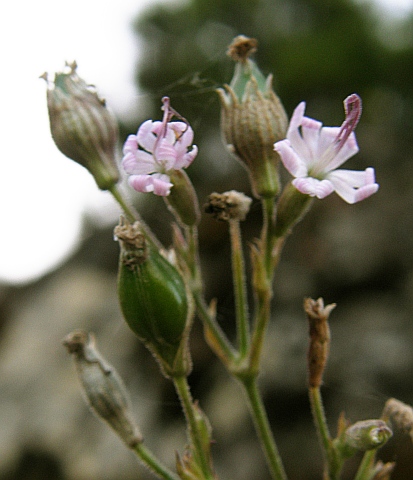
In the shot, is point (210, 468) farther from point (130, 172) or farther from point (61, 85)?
point (61, 85)

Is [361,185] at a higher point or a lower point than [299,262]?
higher

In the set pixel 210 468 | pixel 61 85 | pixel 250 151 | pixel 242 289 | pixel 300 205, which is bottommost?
pixel 210 468

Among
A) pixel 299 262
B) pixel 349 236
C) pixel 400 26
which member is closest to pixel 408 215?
pixel 349 236

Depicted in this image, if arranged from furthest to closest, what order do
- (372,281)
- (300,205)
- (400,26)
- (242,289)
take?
(400,26)
(372,281)
(242,289)
(300,205)

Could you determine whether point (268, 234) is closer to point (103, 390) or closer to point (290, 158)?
point (290, 158)

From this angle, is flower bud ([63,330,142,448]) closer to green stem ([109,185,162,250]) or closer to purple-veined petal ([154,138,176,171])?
green stem ([109,185,162,250])

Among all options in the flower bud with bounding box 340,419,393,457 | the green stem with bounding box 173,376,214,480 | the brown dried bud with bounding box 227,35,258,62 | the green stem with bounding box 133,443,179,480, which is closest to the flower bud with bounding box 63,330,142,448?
the green stem with bounding box 133,443,179,480
